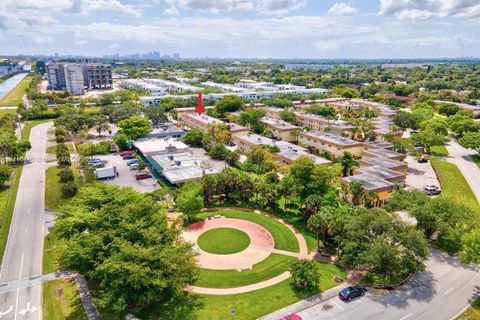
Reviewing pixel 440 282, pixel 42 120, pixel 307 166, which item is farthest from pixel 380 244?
pixel 42 120

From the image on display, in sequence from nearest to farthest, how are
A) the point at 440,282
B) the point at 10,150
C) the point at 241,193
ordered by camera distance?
the point at 440,282
the point at 241,193
the point at 10,150

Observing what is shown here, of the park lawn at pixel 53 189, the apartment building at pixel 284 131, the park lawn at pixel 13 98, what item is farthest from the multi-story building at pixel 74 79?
the apartment building at pixel 284 131

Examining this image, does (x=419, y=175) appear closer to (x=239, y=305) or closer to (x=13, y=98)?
(x=239, y=305)

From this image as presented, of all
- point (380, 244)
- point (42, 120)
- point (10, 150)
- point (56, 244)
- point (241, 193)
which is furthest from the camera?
point (42, 120)

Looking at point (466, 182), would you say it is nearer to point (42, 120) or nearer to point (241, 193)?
A: point (241, 193)

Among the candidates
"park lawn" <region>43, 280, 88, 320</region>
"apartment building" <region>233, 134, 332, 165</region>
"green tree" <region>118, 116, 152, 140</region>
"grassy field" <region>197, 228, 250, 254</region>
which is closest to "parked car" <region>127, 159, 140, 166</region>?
"green tree" <region>118, 116, 152, 140</region>

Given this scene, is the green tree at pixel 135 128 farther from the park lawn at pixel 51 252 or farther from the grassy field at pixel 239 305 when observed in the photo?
the grassy field at pixel 239 305
